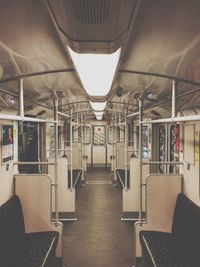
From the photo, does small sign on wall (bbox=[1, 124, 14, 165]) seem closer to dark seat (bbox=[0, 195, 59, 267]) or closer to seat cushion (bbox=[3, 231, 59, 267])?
dark seat (bbox=[0, 195, 59, 267])

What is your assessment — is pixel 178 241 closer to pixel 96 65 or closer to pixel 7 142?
pixel 7 142

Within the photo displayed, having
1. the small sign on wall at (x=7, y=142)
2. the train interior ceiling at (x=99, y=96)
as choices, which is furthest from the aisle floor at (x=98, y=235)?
the small sign on wall at (x=7, y=142)

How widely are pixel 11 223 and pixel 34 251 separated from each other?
48 centimetres

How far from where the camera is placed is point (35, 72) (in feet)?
8.45

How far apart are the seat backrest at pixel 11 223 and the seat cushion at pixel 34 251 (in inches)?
4.3

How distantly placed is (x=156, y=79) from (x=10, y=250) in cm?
268

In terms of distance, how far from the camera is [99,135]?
13672 mm

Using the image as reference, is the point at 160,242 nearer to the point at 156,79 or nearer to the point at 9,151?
the point at 156,79

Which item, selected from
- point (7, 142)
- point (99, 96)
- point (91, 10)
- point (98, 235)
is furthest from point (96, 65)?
point (98, 235)

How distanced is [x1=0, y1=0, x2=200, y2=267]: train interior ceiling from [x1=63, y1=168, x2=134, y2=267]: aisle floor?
2 cm

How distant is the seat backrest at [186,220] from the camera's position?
329 cm

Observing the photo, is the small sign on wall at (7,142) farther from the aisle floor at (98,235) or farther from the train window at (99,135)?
the train window at (99,135)

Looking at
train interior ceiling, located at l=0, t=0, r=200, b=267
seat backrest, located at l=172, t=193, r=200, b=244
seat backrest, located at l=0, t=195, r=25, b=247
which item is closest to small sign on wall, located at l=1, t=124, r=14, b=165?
train interior ceiling, located at l=0, t=0, r=200, b=267

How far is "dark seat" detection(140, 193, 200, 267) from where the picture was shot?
3.13 metres
